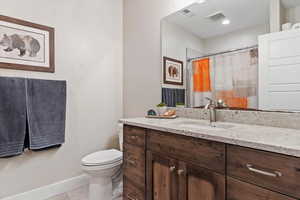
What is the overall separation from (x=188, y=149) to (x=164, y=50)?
49.5 inches

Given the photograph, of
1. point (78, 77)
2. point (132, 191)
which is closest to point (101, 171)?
point (132, 191)

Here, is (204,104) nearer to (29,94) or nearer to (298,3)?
(298,3)

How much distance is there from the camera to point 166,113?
1.76m

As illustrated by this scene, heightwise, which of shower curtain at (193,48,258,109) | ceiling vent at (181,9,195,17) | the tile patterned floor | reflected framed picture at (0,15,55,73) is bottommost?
the tile patterned floor

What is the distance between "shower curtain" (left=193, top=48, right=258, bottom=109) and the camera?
Result: 1.33 m

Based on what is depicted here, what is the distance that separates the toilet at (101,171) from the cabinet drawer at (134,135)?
335 millimetres

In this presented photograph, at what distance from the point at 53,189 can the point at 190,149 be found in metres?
1.73

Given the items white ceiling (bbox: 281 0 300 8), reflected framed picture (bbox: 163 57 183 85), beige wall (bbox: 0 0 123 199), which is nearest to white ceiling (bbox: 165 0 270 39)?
white ceiling (bbox: 281 0 300 8)

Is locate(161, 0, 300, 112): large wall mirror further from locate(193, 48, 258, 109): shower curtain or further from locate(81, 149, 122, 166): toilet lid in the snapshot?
locate(81, 149, 122, 166): toilet lid

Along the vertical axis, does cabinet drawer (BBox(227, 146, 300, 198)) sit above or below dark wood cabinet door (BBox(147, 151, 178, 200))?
above

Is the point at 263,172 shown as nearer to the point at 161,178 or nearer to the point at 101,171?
the point at 161,178

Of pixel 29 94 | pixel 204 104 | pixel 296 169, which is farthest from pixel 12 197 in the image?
pixel 296 169

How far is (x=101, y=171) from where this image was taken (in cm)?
163

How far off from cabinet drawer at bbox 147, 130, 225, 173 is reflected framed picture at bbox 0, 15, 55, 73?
142 centimetres
